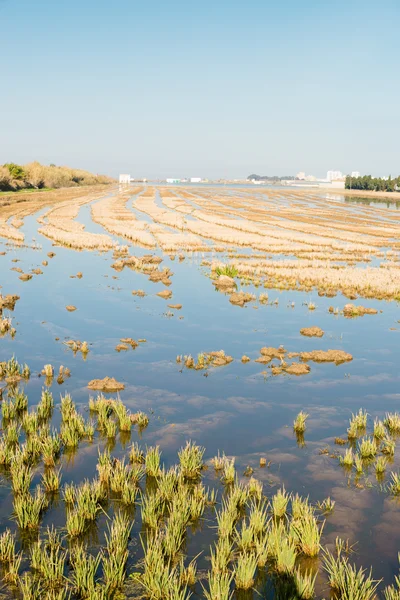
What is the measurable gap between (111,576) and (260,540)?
2.04m

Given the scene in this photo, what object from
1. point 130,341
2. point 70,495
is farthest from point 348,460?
point 130,341

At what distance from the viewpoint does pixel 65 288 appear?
23.2 m

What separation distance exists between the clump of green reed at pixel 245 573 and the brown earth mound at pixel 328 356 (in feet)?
30.2

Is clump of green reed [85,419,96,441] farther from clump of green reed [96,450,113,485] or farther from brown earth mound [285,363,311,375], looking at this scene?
brown earth mound [285,363,311,375]

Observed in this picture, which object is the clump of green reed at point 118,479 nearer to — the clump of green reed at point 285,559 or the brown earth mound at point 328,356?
the clump of green reed at point 285,559

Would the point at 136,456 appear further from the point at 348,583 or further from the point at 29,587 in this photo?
the point at 348,583

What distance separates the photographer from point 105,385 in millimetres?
12500

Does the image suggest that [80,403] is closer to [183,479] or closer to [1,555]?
[183,479]

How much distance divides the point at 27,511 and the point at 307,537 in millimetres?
4037

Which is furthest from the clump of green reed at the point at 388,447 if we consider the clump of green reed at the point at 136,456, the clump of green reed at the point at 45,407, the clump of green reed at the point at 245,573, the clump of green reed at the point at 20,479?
the clump of green reed at the point at 45,407

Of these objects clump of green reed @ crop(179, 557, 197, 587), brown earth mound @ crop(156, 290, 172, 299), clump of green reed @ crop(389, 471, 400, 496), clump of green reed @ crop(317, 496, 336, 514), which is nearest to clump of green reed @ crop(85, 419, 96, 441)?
clump of green reed @ crop(179, 557, 197, 587)

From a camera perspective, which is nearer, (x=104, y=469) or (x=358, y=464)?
(x=104, y=469)

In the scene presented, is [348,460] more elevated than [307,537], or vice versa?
[307,537]

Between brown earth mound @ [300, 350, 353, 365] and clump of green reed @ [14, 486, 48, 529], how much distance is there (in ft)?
30.9
